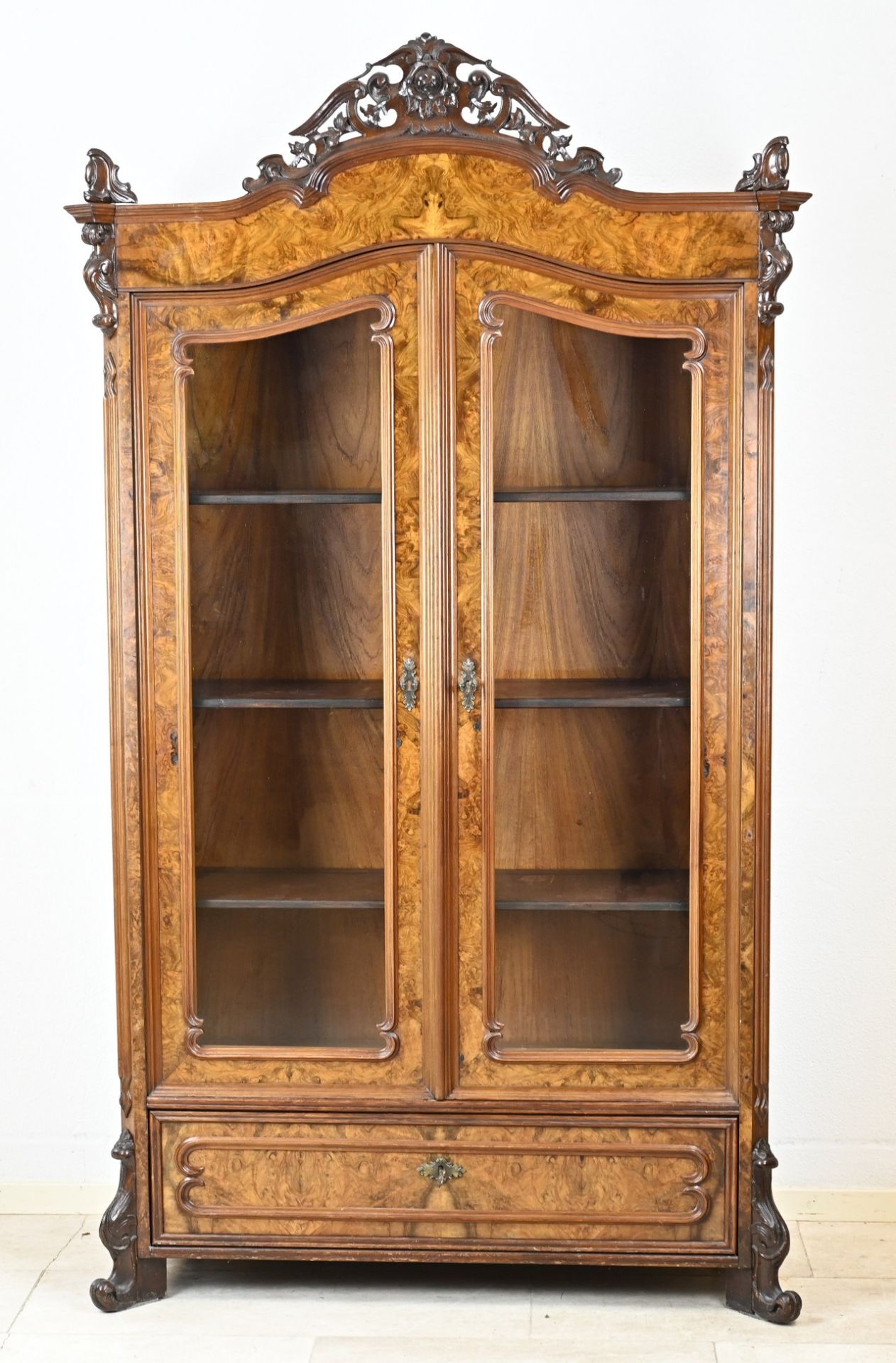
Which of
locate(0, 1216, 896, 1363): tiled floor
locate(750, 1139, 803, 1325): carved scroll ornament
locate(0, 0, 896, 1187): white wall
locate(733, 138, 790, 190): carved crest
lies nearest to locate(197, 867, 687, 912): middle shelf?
locate(750, 1139, 803, 1325): carved scroll ornament

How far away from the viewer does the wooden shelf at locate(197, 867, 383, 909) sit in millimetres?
2494

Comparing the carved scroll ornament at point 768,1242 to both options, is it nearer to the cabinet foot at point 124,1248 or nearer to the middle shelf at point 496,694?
the middle shelf at point 496,694

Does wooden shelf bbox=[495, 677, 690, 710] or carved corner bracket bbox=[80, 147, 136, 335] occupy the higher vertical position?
carved corner bracket bbox=[80, 147, 136, 335]

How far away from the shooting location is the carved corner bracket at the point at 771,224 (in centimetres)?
229

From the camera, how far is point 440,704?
7.89ft

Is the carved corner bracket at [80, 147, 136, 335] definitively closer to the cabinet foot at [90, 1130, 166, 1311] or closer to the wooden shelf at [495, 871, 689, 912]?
the wooden shelf at [495, 871, 689, 912]

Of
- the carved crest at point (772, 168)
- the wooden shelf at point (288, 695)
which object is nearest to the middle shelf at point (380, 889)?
the wooden shelf at point (288, 695)

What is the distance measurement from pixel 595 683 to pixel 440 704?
0.98 ft

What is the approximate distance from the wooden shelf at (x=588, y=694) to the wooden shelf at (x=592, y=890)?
309 mm

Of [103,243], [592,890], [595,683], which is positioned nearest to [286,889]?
[592,890]

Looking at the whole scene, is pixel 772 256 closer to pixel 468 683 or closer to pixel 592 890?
pixel 468 683

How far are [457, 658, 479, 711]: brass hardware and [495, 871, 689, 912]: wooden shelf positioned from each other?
0.32 meters

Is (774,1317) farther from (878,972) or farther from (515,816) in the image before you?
(515,816)

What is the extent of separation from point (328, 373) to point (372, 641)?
0.48 metres
